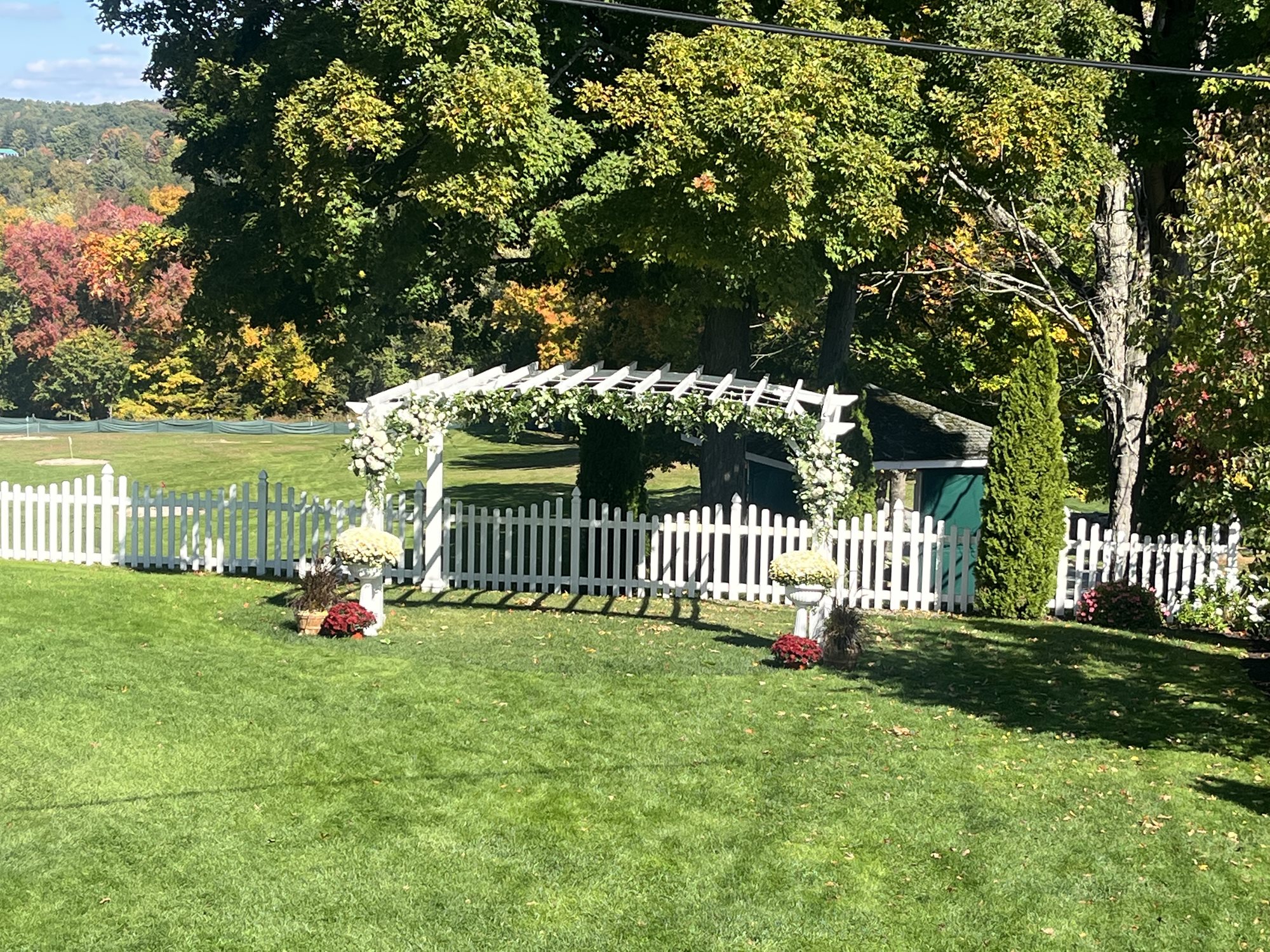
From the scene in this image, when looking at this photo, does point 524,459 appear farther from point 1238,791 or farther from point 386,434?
point 1238,791

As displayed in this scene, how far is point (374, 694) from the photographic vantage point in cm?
1140

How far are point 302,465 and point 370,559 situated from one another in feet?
95.4

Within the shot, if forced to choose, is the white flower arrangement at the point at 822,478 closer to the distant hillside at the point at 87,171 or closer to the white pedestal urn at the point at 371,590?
the white pedestal urn at the point at 371,590

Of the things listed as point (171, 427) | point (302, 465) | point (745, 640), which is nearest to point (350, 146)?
point (745, 640)

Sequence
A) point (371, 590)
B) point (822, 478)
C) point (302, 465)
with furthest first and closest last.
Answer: point (302, 465) → point (822, 478) → point (371, 590)

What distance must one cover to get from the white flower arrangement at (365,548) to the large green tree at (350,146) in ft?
18.1

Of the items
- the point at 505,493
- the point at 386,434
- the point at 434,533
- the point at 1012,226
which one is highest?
the point at 1012,226

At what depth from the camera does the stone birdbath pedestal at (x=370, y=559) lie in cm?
1412

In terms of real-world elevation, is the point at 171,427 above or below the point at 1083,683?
above

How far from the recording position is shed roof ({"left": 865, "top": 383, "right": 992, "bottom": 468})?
76.7ft

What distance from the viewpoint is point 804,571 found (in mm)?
13797

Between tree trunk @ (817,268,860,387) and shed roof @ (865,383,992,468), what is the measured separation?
2.34 meters

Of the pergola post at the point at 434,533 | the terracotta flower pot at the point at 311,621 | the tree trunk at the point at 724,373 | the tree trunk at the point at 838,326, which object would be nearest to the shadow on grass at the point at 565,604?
the pergola post at the point at 434,533

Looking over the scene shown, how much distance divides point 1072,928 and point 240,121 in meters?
19.6
